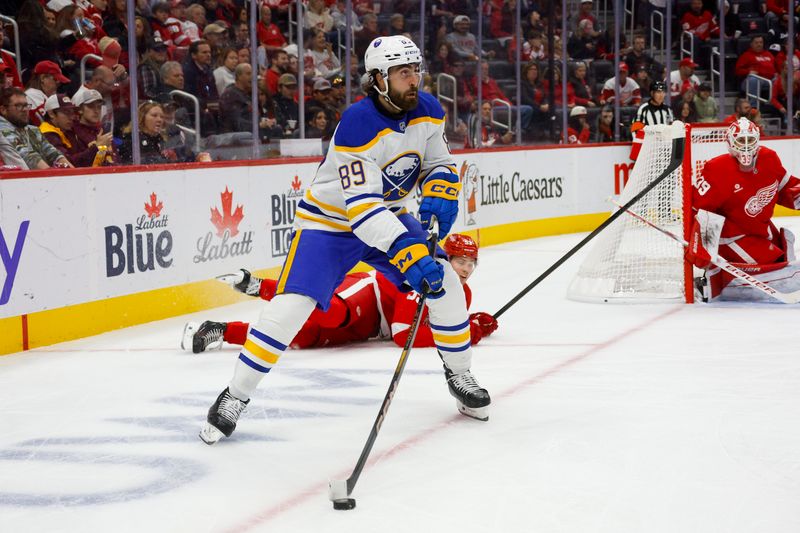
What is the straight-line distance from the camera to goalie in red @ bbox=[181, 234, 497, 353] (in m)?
4.60

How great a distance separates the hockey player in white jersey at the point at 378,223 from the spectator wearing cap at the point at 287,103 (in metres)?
4.05

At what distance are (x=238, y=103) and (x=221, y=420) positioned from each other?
4152 millimetres

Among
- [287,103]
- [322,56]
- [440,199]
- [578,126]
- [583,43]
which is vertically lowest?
[440,199]

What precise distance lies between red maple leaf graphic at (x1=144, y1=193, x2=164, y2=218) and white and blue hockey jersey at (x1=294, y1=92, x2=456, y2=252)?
2.42 m

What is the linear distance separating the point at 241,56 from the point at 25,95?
6.14 ft

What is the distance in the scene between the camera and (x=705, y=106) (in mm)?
11984

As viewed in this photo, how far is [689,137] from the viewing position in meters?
6.05

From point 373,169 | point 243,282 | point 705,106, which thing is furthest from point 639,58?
point 373,169

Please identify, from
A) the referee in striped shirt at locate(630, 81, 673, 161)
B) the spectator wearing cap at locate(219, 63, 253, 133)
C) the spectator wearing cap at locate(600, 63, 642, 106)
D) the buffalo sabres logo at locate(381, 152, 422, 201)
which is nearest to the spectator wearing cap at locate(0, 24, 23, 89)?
the spectator wearing cap at locate(219, 63, 253, 133)

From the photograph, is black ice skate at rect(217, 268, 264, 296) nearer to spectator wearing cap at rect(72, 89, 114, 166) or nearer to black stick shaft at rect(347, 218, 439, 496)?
spectator wearing cap at rect(72, 89, 114, 166)

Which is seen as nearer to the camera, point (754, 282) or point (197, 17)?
point (754, 282)

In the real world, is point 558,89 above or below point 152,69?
above

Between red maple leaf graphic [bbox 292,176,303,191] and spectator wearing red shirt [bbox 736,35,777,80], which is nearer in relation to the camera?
red maple leaf graphic [bbox 292,176,303,191]

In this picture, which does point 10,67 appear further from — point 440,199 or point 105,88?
point 440,199
